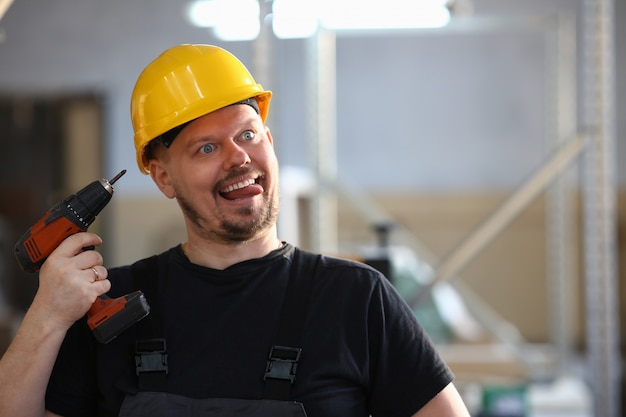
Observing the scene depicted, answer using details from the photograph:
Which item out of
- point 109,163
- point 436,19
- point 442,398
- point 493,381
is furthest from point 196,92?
point 109,163

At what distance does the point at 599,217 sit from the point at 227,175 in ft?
4.83

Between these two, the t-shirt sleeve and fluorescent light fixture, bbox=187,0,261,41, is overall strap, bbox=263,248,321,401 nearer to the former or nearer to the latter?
the t-shirt sleeve

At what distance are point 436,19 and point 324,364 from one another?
89.3 inches

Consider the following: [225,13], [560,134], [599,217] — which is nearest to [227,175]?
[599,217]

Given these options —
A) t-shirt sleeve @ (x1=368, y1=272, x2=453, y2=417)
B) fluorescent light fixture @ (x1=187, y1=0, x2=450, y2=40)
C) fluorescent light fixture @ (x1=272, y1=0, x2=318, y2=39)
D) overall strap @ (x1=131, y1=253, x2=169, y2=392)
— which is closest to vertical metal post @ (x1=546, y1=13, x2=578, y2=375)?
fluorescent light fixture @ (x1=187, y1=0, x2=450, y2=40)

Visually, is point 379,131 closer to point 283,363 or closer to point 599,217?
point 599,217

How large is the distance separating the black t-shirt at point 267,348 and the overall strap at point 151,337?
0.02 m

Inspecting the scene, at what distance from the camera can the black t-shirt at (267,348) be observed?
161cm

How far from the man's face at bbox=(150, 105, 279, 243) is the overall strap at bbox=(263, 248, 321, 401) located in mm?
137

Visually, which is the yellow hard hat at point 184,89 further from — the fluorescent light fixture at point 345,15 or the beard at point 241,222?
the fluorescent light fixture at point 345,15

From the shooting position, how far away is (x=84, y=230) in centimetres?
165

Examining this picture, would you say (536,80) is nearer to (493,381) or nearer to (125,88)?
(125,88)

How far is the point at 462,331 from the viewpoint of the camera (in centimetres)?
485

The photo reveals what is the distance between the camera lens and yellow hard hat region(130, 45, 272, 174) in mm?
1696
